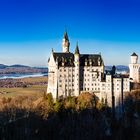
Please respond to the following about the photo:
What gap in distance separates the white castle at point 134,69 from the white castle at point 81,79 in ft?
19.5

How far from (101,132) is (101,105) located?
6.39 metres

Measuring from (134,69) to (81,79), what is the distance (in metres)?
14.3

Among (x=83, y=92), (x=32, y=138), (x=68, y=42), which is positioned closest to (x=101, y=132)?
(x=83, y=92)

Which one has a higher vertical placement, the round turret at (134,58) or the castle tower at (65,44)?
the castle tower at (65,44)

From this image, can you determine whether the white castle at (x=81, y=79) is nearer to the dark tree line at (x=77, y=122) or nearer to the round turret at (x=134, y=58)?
the dark tree line at (x=77, y=122)

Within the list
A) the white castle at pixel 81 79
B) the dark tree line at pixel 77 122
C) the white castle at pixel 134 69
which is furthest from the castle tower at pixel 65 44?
the white castle at pixel 134 69

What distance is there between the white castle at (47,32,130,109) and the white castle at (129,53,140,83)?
5937mm

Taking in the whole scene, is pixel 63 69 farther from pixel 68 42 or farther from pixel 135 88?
pixel 135 88

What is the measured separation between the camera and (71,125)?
279ft

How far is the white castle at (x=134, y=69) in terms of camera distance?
9119 centimetres

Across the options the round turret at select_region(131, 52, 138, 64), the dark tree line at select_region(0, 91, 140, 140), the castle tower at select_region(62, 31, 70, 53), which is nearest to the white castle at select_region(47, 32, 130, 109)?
the dark tree line at select_region(0, 91, 140, 140)

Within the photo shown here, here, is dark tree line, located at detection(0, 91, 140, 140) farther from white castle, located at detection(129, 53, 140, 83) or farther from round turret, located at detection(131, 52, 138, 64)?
round turret, located at detection(131, 52, 138, 64)

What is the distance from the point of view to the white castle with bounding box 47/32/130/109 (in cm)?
8550

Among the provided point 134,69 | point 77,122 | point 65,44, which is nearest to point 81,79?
point 65,44
